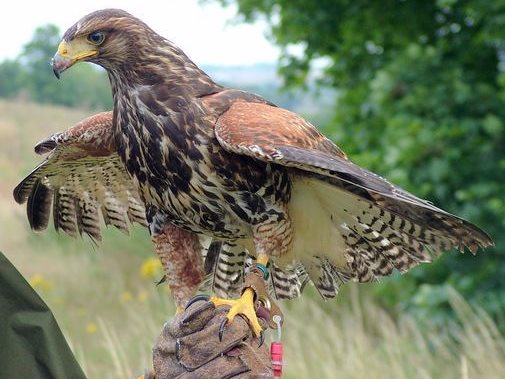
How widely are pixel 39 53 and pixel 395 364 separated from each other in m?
26.6

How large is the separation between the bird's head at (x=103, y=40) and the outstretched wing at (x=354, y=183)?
437 millimetres

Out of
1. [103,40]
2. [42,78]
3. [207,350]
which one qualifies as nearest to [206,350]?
[207,350]

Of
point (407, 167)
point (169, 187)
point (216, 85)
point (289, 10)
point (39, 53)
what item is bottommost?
point (169, 187)

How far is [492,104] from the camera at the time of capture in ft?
23.4

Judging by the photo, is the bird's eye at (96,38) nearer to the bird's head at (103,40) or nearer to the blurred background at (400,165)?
the bird's head at (103,40)

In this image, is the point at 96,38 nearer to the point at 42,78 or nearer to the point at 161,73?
the point at 161,73

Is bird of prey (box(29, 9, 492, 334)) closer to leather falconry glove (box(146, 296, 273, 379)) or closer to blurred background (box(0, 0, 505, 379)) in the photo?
leather falconry glove (box(146, 296, 273, 379))

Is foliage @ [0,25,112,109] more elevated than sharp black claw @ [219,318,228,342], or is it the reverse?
foliage @ [0,25,112,109]

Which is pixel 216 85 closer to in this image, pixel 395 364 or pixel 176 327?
pixel 176 327

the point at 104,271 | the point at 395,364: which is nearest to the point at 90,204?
the point at 395,364

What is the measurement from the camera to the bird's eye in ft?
10.5

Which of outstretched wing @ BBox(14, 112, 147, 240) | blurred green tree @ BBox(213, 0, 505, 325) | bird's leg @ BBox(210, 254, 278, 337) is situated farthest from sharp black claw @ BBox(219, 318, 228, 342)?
blurred green tree @ BBox(213, 0, 505, 325)

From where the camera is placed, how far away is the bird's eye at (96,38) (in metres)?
3.20

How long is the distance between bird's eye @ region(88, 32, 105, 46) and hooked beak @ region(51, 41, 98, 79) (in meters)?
0.02
